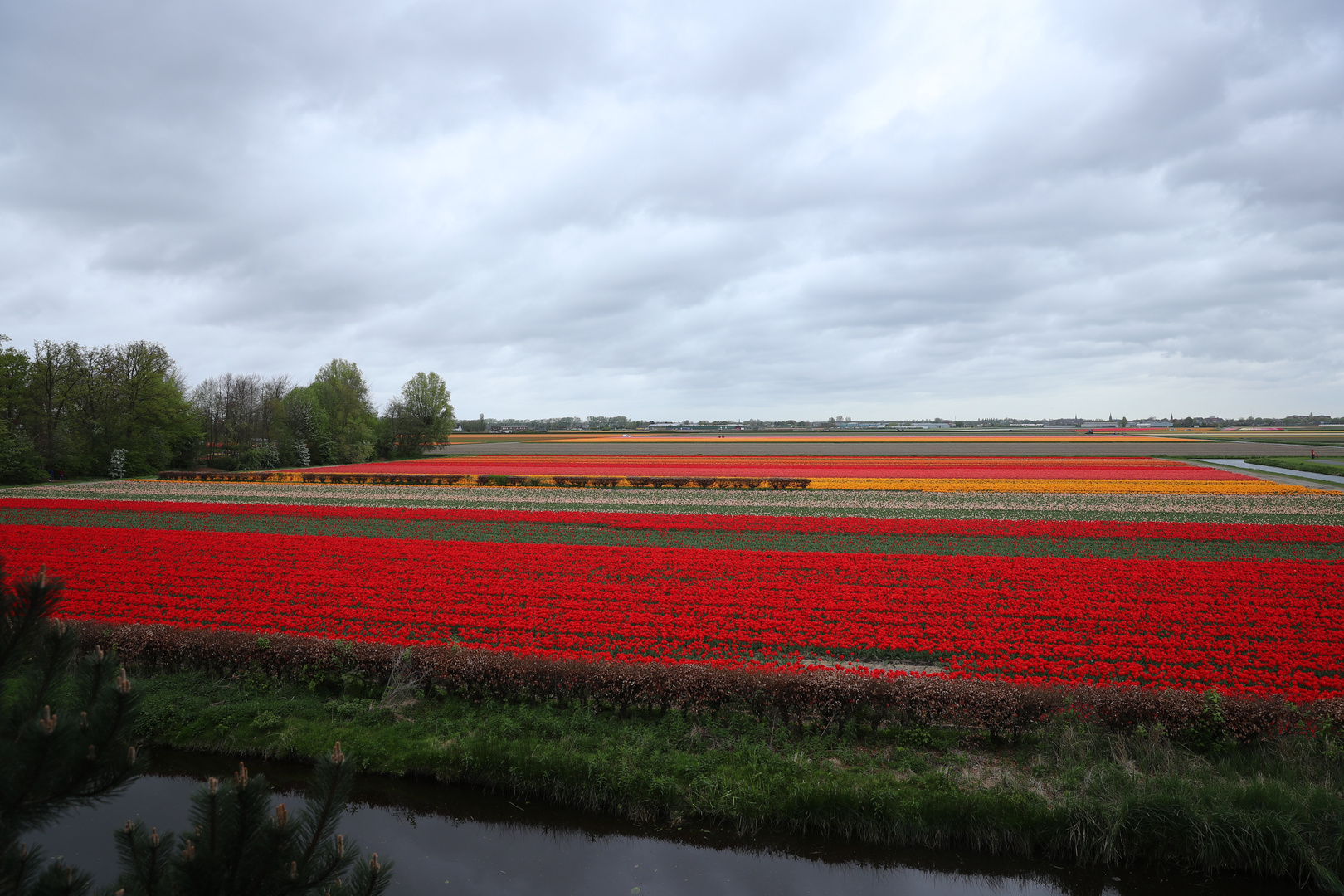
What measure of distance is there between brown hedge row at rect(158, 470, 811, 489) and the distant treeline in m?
7.62

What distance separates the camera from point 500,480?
47188mm

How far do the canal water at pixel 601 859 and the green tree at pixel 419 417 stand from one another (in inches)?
3411

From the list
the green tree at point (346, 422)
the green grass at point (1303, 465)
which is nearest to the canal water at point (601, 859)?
the green grass at point (1303, 465)

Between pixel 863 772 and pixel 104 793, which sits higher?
pixel 104 793

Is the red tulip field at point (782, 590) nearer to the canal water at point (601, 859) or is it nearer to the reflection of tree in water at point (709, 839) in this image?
the reflection of tree in water at point (709, 839)

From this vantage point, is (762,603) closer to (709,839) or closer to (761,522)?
(709,839)

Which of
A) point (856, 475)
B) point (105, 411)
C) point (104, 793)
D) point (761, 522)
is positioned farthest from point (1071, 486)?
point (105, 411)

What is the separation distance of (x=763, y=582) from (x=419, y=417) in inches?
3324

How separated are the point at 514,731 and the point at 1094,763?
313 inches

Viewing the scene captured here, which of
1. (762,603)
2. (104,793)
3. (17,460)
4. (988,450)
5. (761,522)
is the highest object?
(17,460)

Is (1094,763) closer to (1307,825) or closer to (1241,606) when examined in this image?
(1307,825)

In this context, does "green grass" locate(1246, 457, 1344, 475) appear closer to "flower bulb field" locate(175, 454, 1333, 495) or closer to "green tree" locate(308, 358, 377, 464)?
"flower bulb field" locate(175, 454, 1333, 495)

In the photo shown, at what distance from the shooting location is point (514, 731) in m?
9.52

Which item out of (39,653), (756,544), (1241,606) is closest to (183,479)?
(756,544)
